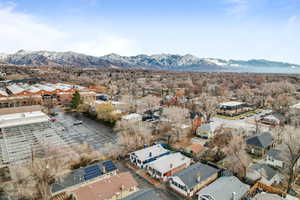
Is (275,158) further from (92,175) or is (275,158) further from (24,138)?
(24,138)

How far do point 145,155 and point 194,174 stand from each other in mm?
7070

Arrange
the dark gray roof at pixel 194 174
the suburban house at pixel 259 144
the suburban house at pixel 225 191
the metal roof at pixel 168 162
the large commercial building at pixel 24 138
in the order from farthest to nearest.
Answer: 1. the suburban house at pixel 259 144
2. the large commercial building at pixel 24 138
3. the metal roof at pixel 168 162
4. the dark gray roof at pixel 194 174
5. the suburban house at pixel 225 191

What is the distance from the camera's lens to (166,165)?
829 inches

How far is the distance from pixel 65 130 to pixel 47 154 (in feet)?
53.2

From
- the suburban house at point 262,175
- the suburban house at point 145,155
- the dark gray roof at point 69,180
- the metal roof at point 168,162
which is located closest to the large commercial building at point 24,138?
the dark gray roof at point 69,180

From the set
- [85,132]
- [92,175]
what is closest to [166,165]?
[92,175]

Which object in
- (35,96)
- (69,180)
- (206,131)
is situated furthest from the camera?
(35,96)

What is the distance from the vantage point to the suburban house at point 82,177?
1736 centimetres

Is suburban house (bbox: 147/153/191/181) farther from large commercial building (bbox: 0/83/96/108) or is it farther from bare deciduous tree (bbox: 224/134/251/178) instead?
large commercial building (bbox: 0/83/96/108)

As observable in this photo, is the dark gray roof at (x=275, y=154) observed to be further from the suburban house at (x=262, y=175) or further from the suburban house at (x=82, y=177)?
the suburban house at (x=82, y=177)

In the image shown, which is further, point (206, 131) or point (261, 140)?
point (206, 131)

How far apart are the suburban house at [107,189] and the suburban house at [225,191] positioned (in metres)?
7.00

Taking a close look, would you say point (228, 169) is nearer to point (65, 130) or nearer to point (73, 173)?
point (73, 173)

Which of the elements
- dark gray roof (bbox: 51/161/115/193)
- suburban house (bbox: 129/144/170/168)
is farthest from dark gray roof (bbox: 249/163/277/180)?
dark gray roof (bbox: 51/161/115/193)
